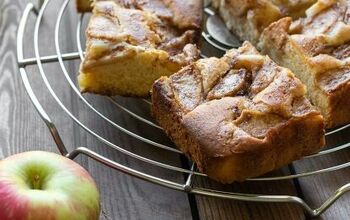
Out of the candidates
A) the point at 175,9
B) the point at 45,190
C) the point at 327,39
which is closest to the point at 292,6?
the point at 327,39

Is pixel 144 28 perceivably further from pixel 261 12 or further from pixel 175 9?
pixel 261 12

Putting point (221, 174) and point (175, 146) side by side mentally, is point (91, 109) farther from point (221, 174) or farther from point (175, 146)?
point (221, 174)

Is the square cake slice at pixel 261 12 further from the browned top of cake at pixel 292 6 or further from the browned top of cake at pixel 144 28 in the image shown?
the browned top of cake at pixel 144 28

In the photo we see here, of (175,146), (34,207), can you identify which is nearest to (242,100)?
(175,146)

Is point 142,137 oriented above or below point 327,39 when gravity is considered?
below

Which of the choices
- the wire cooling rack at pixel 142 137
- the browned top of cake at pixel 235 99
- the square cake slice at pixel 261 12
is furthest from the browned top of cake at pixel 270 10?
the browned top of cake at pixel 235 99

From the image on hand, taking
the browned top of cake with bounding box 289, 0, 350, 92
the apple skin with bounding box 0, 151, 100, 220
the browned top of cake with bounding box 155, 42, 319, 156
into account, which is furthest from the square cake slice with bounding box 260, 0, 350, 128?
the apple skin with bounding box 0, 151, 100, 220
